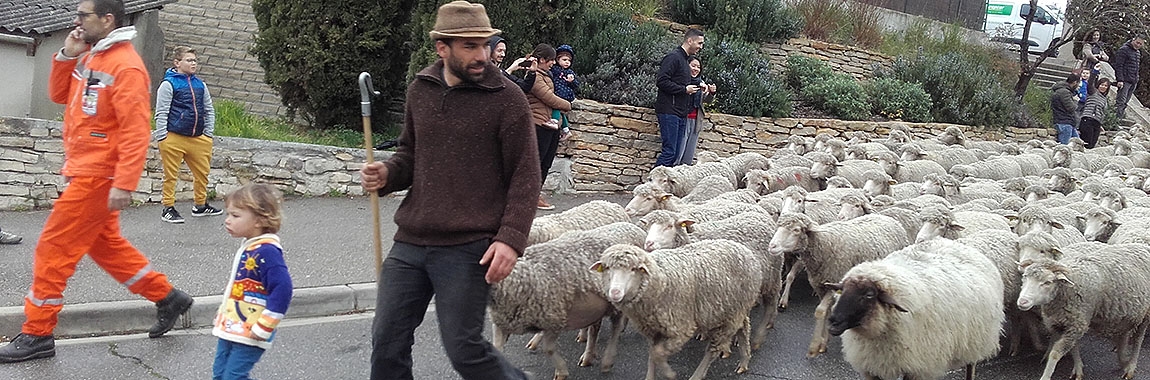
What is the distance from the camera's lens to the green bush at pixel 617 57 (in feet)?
39.4

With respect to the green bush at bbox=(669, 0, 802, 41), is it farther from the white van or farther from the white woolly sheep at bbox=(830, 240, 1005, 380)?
the white van

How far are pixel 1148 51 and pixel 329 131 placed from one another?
68.5 ft

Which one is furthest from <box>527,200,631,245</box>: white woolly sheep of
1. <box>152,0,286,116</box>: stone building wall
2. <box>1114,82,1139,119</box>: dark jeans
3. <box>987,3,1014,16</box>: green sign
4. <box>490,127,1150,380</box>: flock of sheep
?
<box>987,3,1014,16</box>: green sign

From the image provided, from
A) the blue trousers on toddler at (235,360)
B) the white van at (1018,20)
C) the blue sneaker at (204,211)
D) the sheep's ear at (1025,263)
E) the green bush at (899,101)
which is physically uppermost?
the white van at (1018,20)

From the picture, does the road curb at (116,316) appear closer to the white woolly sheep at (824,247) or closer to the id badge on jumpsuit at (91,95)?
the id badge on jumpsuit at (91,95)

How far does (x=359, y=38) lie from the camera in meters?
10.8

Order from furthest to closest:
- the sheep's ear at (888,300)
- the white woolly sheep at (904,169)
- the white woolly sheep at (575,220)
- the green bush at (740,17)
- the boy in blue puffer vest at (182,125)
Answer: the green bush at (740,17)
the white woolly sheep at (904,169)
the boy in blue puffer vest at (182,125)
the white woolly sheep at (575,220)
the sheep's ear at (888,300)

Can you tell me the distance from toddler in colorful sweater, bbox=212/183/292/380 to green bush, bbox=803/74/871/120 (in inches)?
474

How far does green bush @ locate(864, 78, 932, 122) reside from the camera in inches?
602

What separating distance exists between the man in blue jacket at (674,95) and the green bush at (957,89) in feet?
22.5

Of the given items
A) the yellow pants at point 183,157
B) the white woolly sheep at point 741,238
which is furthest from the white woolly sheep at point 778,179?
the yellow pants at point 183,157

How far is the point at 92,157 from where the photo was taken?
15.5 feet

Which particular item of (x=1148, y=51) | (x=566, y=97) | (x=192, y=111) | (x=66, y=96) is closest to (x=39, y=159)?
(x=192, y=111)

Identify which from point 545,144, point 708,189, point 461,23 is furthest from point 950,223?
point 461,23
